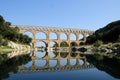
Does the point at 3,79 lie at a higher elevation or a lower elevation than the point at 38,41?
lower

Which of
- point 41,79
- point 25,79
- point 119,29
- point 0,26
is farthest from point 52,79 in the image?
point 119,29

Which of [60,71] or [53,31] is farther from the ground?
[53,31]

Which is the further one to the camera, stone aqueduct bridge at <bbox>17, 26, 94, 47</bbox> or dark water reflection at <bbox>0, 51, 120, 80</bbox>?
stone aqueduct bridge at <bbox>17, 26, 94, 47</bbox>

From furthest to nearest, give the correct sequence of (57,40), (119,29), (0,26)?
1. (57,40)
2. (119,29)
3. (0,26)

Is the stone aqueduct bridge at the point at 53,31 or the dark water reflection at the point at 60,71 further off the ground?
the stone aqueduct bridge at the point at 53,31

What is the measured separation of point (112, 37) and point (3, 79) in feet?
328

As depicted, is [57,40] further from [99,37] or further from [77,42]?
[99,37]

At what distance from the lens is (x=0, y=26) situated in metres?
72.1

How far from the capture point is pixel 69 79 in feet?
43.9

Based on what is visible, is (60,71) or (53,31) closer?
(60,71)

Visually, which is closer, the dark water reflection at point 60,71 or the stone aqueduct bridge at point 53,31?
the dark water reflection at point 60,71

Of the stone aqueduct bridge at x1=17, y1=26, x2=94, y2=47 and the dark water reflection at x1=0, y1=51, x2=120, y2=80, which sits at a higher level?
the stone aqueduct bridge at x1=17, y1=26, x2=94, y2=47

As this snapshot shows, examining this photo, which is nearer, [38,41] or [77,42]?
[38,41]

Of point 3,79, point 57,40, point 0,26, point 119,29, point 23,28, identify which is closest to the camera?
point 3,79
